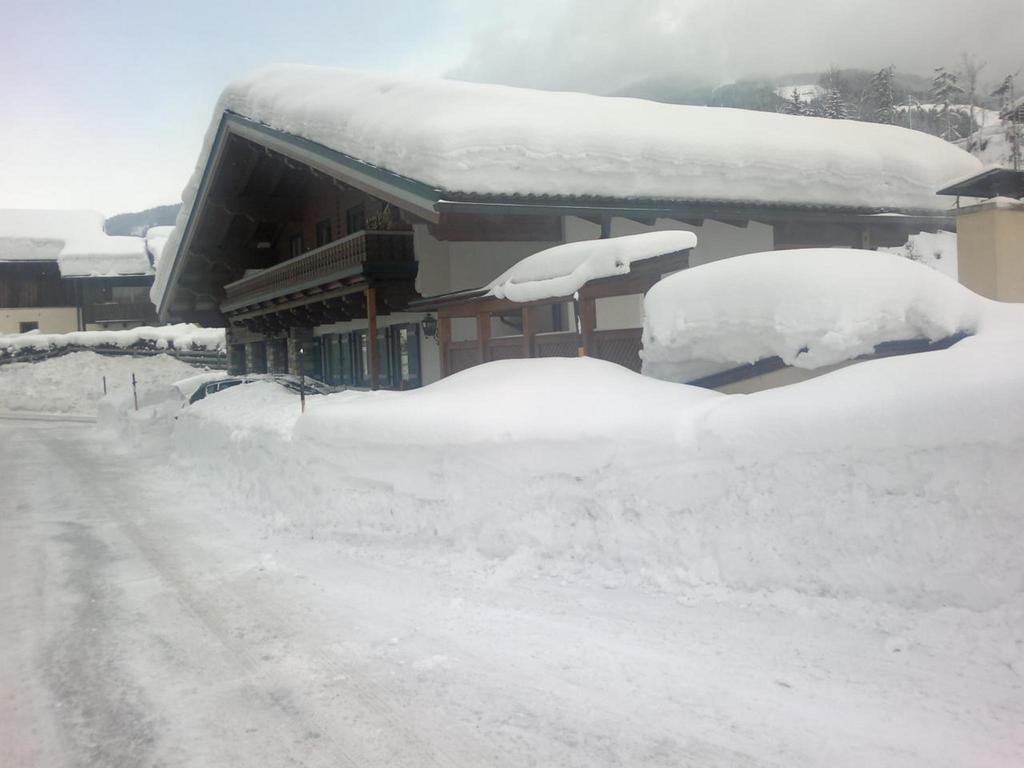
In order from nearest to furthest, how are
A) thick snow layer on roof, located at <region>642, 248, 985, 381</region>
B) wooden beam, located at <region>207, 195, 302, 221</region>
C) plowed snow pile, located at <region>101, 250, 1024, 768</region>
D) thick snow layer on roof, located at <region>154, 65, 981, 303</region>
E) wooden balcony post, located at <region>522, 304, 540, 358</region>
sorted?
plowed snow pile, located at <region>101, 250, 1024, 768</region> < thick snow layer on roof, located at <region>642, 248, 985, 381</region> < wooden balcony post, located at <region>522, 304, 540, 358</region> < thick snow layer on roof, located at <region>154, 65, 981, 303</region> < wooden beam, located at <region>207, 195, 302, 221</region>

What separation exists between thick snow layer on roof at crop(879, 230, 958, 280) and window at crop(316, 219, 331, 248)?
44.8 ft

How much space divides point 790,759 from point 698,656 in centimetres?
122

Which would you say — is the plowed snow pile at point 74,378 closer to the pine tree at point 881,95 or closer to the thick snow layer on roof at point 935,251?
the thick snow layer on roof at point 935,251

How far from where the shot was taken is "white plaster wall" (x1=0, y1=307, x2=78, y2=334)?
4888 centimetres

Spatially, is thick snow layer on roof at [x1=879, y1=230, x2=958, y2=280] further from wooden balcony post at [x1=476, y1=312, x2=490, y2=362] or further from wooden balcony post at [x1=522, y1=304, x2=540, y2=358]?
wooden balcony post at [x1=522, y1=304, x2=540, y2=358]

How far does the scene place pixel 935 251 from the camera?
2928cm

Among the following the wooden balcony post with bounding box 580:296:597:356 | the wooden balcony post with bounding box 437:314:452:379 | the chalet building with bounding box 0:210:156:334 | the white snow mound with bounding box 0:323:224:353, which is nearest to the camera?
the wooden balcony post with bounding box 580:296:597:356

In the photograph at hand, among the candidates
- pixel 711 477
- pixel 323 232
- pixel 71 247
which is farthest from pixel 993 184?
pixel 71 247

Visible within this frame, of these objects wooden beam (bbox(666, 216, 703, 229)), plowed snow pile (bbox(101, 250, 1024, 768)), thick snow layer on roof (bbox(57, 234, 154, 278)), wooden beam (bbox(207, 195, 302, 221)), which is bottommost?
plowed snow pile (bbox(101, 250, 1024, 768))

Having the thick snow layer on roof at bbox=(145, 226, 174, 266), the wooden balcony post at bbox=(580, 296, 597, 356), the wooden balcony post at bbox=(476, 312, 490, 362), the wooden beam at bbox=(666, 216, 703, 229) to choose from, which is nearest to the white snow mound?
the thick snow layer on roof at bbox=(145, 226, 174, 266)

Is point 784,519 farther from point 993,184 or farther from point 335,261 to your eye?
point 335,261

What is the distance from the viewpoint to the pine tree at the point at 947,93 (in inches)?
3147

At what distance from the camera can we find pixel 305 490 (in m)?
9.46

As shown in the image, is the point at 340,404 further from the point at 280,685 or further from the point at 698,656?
the point at 698,656
